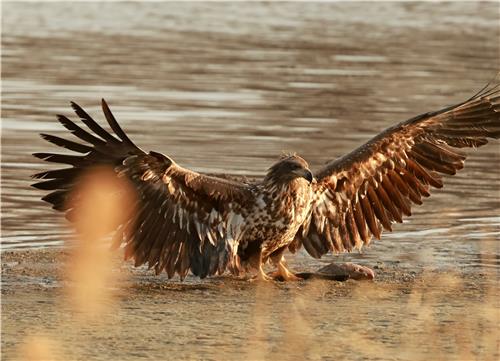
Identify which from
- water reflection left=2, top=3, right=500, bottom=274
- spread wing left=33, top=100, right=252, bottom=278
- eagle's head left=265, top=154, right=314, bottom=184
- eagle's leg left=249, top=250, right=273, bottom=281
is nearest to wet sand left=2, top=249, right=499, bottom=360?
eagle's leg left=249, top=250, right=273, bottom=281

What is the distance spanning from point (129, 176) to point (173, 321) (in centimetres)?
114

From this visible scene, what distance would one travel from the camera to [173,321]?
8.71 metres

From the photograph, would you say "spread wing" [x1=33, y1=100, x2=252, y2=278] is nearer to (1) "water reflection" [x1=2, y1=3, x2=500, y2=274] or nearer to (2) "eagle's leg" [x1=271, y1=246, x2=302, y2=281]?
(2) "eagle's leg" [x1=271, y1=246, x2=302, y2=281]

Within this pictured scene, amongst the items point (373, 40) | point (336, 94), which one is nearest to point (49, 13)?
point (373, 40)

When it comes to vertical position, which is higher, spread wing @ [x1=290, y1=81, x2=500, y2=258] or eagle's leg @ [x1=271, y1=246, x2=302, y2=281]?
spread wing @ [x1=290, y1=81, x2=500, y2=258]

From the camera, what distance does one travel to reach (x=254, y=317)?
8.90 metres

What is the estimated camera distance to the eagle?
941 cm

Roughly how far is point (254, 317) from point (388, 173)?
2231mm

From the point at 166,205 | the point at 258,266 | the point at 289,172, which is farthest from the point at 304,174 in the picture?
the point at 166,205

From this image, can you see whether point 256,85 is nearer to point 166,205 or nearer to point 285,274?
point 285,274

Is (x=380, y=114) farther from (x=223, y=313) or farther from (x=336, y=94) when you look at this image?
(x=223, y=313)

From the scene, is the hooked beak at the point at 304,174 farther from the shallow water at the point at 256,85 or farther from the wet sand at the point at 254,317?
the shallow water at the point at 256,85

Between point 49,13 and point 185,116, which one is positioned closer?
point 185,116

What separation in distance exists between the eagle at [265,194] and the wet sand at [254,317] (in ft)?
0.85
